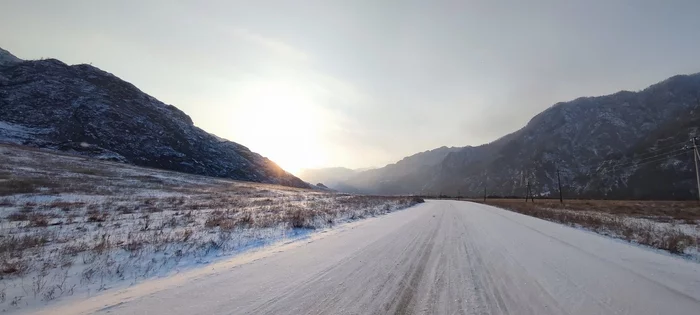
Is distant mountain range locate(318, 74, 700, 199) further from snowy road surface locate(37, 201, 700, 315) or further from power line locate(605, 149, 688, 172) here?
snowy road surface locate(37, 201, 700, 315)

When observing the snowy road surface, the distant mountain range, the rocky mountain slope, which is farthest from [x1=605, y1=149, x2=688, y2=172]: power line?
the snowy road surface

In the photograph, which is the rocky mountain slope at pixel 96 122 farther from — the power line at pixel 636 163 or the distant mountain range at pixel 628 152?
the power line at pixel 636 163

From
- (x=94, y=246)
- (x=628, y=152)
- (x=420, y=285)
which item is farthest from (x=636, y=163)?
(x=94, y=246)

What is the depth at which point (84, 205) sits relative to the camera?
59.5 feet

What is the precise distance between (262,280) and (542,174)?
214 metres

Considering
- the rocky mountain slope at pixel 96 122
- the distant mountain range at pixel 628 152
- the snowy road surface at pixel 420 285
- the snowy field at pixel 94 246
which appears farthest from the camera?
the distant mountain range at pixel 628 152

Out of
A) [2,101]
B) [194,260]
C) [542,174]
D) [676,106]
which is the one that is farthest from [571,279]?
[676,106]

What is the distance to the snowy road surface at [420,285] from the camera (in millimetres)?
4082

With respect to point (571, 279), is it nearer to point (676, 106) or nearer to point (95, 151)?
point (95, 151)

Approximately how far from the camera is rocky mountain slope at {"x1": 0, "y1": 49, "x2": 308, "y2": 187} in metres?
62.7

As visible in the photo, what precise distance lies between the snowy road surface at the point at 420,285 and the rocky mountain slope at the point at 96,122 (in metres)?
74.7

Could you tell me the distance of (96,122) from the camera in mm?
71250

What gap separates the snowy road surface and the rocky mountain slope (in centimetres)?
7469

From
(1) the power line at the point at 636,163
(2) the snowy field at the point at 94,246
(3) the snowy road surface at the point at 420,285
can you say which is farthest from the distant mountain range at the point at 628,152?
(2) the snowy field at the point at 94,246
